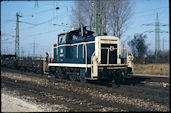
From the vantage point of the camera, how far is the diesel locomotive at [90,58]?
11.8 m

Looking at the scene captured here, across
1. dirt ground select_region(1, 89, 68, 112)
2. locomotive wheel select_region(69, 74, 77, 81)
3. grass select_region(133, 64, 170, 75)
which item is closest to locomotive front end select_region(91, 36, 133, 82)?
locomotive wheel select_region(69, 74, 77, 81)

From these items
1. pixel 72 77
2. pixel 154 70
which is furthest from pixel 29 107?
pixel 154 70

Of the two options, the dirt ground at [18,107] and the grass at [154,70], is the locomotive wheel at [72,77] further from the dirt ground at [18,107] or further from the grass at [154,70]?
the grass at [154,70]

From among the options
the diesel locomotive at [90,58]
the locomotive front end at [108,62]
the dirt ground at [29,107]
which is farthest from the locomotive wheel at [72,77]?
the dirt ground at [29,107]

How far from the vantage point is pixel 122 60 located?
13.2m

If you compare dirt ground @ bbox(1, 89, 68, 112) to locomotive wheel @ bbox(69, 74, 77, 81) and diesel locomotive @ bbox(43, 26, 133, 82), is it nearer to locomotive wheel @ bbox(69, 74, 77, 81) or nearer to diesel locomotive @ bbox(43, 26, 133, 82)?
diesel locomotive @ bbox(43, 26, 133, 82)

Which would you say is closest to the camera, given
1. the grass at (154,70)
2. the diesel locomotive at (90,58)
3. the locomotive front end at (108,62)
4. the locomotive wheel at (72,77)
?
the locomotive front end at (108,62)

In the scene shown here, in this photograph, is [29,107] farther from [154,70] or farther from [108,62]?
[154,70]

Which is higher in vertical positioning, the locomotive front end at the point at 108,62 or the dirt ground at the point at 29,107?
the locomotive front end at the point at 108,62

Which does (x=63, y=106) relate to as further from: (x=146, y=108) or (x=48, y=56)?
(x=48, y=56)

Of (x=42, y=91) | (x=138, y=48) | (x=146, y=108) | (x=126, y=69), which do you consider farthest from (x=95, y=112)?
(x=138, y=48)

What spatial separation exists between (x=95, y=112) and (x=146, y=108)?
1.88 metres

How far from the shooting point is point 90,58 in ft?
41.2

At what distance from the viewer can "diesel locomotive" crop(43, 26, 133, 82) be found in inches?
463
